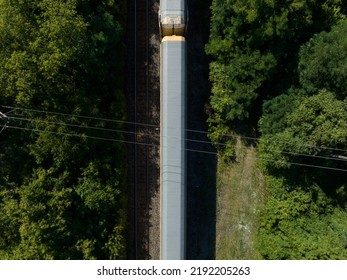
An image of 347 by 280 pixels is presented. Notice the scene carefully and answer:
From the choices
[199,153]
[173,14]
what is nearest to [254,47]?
[173,14]

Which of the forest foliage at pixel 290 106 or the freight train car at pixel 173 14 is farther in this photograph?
the freight train car at pixel 173 14

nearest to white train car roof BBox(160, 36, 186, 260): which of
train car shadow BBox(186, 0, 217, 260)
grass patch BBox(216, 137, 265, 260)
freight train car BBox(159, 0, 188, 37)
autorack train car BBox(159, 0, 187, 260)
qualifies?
autorack train car BBox(159, 0, 187, 260)

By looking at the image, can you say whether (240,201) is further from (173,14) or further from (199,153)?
(173,14)

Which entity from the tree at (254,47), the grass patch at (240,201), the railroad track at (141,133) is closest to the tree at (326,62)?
the tree at (254,47)

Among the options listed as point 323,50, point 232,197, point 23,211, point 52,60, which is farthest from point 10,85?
point 323,50

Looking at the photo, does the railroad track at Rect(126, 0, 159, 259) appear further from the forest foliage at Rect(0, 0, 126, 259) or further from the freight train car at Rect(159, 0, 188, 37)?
the freight train car at Rect(159, 0, 188, 37)

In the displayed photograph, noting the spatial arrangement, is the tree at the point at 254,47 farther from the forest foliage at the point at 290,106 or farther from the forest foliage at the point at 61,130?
the forest foliage at the point at 61,130
